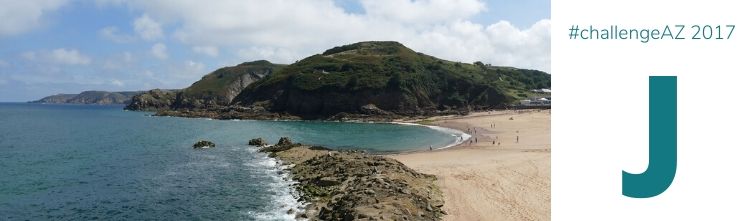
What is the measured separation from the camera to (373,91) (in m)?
139

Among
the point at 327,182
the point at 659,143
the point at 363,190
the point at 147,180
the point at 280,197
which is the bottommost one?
the point at 280,197

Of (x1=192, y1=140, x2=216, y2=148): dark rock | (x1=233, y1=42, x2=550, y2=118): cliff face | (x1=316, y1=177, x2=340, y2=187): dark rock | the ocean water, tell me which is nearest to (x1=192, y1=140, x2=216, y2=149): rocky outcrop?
(x1=192, y1=140, x2=216, y2=148): dark rock

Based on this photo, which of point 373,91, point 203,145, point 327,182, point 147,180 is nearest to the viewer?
point 327,182

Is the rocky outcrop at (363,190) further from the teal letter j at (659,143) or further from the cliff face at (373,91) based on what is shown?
the cliff face at (373,91)

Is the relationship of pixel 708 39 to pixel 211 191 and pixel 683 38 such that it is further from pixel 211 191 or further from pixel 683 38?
pixel 211 191

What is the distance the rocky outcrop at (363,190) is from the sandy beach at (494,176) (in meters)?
1.62

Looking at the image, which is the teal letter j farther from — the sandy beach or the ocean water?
the ocean water

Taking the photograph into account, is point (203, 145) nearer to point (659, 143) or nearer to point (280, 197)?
point (280, 197)

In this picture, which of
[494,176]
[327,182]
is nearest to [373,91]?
[494,176]

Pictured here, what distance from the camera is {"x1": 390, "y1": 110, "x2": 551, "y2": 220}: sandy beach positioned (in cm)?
2645

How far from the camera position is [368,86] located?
140 metres

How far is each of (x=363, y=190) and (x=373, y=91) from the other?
110496 mm

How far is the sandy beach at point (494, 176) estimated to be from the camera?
86.8ft

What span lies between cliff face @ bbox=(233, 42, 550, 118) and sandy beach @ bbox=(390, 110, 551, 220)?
68849mm
